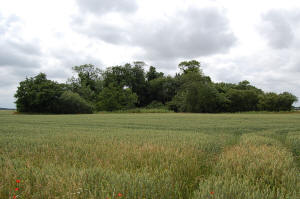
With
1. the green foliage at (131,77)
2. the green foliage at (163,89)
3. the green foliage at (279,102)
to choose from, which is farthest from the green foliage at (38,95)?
the green foliage at (279,102)

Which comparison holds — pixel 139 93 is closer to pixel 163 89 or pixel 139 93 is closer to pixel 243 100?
pixel 163 89

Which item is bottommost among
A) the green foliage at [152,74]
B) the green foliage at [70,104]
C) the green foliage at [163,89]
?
the green foliage at [70,104]

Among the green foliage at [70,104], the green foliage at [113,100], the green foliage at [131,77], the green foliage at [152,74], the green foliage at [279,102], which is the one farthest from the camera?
the green foliage at [152,74]

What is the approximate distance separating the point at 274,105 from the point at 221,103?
1545cm

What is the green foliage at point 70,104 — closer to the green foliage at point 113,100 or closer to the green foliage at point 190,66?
the green foliage at point 113,100

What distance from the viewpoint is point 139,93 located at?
8506 cm

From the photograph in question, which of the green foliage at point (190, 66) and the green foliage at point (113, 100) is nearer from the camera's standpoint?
the green foliage at point (113, 100)

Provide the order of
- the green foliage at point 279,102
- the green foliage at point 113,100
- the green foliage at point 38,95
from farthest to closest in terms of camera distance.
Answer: the green foliage at point 113,100
the green foliage at point 279,102
the green foliage at point 38,95

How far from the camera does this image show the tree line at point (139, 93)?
1858 inches

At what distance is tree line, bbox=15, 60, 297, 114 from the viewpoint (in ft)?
155

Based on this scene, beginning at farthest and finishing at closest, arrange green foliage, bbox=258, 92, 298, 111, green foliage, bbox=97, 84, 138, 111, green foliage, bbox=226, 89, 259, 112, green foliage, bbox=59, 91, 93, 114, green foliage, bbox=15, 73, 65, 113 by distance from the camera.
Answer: green foliage, bbox=226, 89, 259, 112
green foliage, bbox=97, 84, 138, 111
green foliage, bbox=258, 92, 298, 111
green foliage, bbox=59, 91, 93, 114
green foliage, bbox=15, 73, 65, 113

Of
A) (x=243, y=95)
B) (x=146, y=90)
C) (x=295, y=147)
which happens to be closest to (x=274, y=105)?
(x=243, y=95)

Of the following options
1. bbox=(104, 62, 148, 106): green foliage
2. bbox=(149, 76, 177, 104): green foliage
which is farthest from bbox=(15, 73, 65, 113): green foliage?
bbox=(149, 76, 177, 104): green foliage

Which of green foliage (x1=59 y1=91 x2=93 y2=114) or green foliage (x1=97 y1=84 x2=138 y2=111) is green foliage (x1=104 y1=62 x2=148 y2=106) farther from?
green foliage (x1=59 y1=91 x2=93 y2=114)
